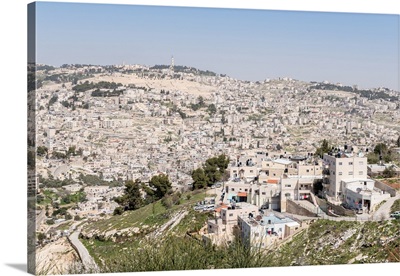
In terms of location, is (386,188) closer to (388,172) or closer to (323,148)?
(388,172)

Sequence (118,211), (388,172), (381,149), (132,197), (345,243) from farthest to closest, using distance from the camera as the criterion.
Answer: (381,149), (388,172), (132,197), (345,243), (118,211)

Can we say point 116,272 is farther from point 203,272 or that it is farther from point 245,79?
point 245,79

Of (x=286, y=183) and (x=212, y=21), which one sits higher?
(x=212, y=21)

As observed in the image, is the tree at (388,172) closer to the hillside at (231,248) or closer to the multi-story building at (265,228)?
the hillside at (231,248)

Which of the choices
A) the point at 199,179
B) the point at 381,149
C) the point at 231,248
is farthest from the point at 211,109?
the point at 381,149

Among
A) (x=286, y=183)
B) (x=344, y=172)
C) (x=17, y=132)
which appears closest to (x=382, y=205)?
(x=344, y=172)
